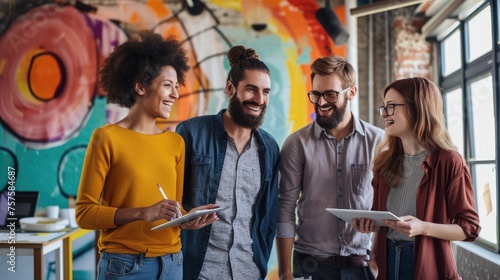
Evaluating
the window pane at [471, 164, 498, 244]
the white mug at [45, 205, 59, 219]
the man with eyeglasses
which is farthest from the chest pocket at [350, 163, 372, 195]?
the white mug at [45, 205, 59, 219]

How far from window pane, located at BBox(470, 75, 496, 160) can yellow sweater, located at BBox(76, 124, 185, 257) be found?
2.24 metres

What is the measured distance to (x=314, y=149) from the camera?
88.8 inches

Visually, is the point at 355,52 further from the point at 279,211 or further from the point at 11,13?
the point at 11,13

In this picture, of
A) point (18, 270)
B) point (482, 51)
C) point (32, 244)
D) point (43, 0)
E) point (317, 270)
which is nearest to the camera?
point (317, 270)

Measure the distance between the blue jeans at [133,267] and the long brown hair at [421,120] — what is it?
90 centimetres

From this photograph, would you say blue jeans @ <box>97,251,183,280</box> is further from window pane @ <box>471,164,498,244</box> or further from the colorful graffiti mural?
the colorful graffiti mural

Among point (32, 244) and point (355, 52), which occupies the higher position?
point (355, 52)

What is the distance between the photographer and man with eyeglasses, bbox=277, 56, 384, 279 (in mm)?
2162

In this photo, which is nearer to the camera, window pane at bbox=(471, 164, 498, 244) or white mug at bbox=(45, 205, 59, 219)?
window pane at bbox=(471, 164, 498, 244)

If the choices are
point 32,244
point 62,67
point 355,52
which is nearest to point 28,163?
point 62,67

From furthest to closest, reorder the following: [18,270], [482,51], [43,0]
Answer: [43,0] → [18,270] → [482,51]

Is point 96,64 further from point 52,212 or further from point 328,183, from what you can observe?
point 328,183

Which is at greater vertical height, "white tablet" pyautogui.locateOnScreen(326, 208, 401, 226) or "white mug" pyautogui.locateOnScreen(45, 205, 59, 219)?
"white tablet" pyautogui.locateOnScreen(326, 208, 401, 226)

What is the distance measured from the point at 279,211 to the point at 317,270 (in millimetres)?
308
